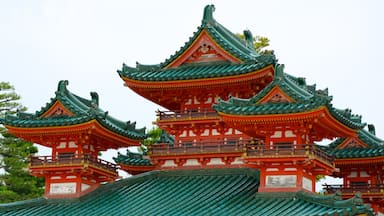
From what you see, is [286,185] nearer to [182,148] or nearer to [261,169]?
[261,169]

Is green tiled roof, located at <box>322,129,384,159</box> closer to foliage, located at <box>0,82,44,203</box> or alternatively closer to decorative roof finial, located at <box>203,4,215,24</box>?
decorative roof finial, located at <box>203,4,215,24</box>

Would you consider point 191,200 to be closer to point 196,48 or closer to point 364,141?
point 196,48

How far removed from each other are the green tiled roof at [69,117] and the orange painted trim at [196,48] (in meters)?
3.15

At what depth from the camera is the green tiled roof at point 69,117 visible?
25.6 m

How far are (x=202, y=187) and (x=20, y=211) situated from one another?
703cm

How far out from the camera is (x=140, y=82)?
27.0 metres

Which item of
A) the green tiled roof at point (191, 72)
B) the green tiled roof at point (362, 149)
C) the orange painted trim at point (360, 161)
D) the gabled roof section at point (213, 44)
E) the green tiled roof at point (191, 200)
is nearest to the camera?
the green tiled roof at point (191, 200)

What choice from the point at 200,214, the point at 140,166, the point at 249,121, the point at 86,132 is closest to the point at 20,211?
the point at 86,132

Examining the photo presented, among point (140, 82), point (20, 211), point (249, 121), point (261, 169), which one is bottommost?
point (20, 211)

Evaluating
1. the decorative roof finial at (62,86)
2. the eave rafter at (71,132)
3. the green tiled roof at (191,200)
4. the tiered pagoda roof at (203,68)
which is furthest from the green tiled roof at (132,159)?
the decorative roof finial at (62,86)

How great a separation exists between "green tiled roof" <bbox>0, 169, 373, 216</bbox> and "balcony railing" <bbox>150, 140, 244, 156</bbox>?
717 mm

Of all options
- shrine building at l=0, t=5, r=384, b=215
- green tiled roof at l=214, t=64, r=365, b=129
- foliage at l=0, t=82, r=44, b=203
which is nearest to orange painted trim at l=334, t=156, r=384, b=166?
shrine building at l=0, t=5, r=384, b=215

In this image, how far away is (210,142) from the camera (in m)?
26.1

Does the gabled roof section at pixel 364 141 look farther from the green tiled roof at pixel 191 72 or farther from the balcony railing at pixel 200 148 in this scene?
the green tiled roof at pixel 191 72
